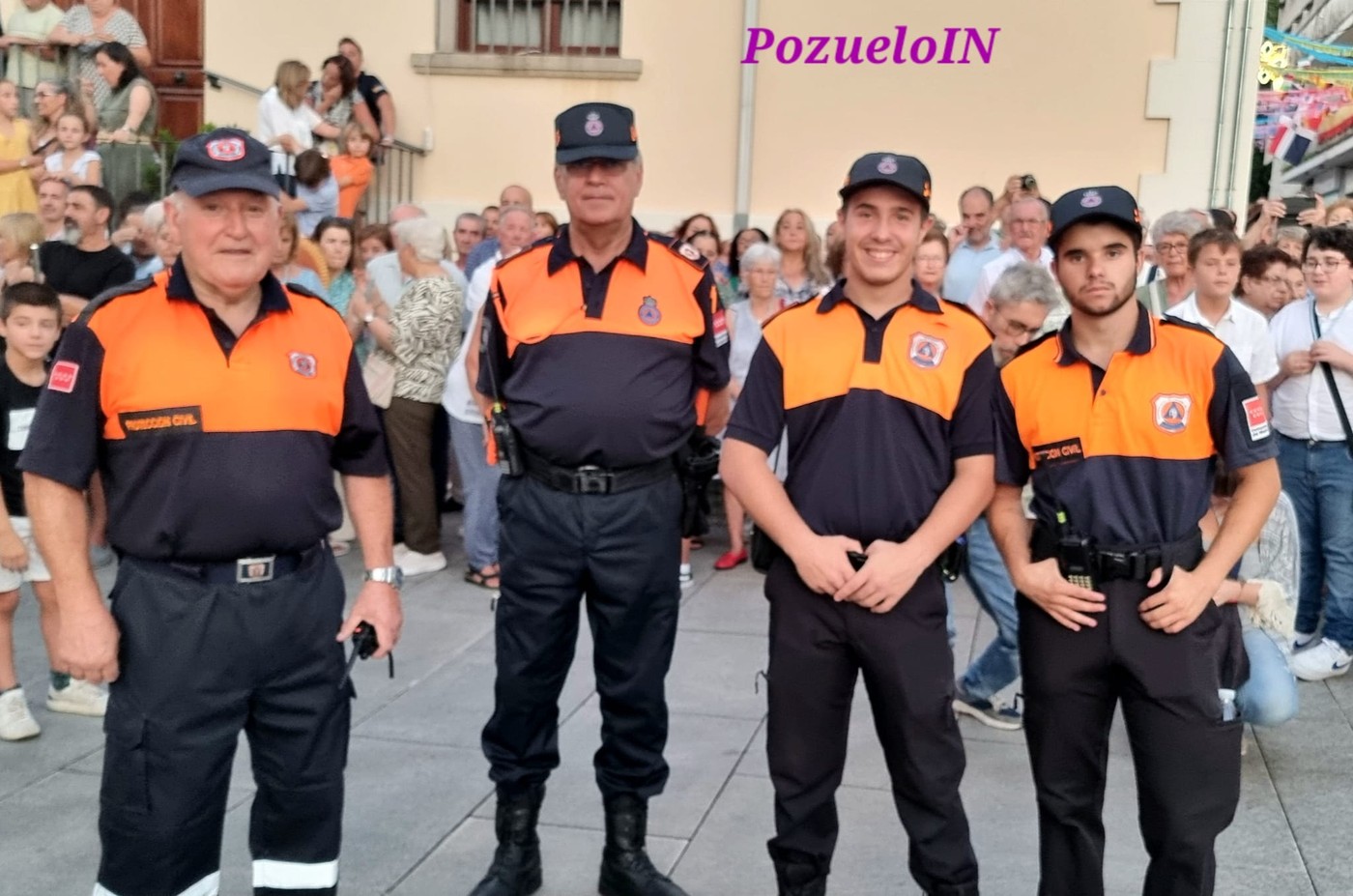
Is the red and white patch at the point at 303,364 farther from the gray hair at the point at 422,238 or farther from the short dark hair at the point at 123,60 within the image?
the short dark hair at the point at 123,60

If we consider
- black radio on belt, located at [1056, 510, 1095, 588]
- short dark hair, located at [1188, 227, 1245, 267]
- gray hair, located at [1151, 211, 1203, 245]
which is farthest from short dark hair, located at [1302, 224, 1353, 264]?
black radio on belt, located at [1056, 510, 1095, 588]

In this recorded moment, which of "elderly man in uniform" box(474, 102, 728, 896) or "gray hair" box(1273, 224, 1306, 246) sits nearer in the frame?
"elderly man in uniform" box(474, 102, 728, 896)

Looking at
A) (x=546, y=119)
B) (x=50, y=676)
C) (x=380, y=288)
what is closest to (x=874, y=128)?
(x=546, y=119)

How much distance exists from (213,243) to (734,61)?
29.1 feet

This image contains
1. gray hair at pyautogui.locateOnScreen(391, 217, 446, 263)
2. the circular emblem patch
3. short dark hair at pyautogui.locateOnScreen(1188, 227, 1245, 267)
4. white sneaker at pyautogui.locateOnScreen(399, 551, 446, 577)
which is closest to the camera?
the circular emblem patch

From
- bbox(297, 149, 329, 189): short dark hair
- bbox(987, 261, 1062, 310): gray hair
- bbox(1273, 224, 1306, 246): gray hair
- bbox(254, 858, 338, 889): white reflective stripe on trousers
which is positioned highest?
bbox(297, 149, 329, 189): short dark hair

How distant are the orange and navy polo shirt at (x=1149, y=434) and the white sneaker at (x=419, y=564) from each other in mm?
5182

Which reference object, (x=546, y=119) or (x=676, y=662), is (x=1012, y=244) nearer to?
(x=676, y=662)

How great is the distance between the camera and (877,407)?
340cm

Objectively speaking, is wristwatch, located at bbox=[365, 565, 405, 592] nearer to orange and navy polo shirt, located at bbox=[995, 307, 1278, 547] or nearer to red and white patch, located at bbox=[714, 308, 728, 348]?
red and white patch, located at bbox=[714, 308, 728, 348]

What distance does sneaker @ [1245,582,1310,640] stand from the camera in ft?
13.0

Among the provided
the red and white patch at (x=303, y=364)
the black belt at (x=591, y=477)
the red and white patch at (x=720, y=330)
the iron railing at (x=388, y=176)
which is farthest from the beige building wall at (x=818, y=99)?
the red and white patch at (x=303, y=364)

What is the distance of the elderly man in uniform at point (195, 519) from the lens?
3057 mm

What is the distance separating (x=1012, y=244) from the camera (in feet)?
27.9
